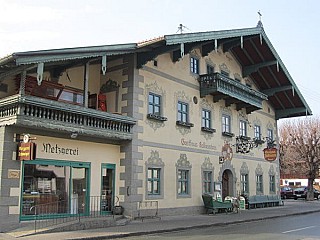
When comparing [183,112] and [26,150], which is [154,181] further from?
[26,150]

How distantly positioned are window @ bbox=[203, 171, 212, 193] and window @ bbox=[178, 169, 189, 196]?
1.66m

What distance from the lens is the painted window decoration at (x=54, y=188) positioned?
1582 cm

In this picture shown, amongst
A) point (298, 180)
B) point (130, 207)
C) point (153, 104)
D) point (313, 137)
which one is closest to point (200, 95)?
point (153, 104)

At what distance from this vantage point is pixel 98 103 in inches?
771

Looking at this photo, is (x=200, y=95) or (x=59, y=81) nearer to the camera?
(x=59, y=81)

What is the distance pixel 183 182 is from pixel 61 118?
8.65 m

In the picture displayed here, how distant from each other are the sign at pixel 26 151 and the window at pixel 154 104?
715 centimetres

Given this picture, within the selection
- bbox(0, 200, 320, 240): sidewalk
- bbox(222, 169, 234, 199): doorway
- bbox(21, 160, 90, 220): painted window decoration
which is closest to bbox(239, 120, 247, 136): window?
bbox(222, 169, 234, 199): doorway

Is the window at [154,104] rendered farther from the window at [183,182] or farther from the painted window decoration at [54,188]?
the painted window decoration at [54,188]

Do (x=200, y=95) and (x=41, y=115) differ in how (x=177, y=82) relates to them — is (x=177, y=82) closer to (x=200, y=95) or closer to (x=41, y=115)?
(x=200, y=95)

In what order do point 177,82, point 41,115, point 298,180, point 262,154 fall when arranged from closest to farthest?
point 41,115, point 177,82, point 262,154, point 298,180

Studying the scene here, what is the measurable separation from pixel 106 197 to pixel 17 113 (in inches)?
247

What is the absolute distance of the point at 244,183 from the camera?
27906 mm

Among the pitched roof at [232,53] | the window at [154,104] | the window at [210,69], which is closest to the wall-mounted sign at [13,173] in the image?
the pitched roof at [232,53]
